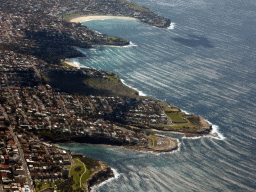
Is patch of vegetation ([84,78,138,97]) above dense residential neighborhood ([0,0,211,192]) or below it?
above

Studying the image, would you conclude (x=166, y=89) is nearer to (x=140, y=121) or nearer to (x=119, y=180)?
(x=140, y=121)

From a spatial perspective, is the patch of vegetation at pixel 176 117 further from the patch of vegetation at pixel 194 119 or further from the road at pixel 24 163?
the road at pixel 24 163

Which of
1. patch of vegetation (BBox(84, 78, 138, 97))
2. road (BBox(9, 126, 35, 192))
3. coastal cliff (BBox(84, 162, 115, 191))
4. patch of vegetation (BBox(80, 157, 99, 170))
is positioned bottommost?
coastal cliff (BBox(84, 162, 115, 191))

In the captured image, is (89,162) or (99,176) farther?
(89,162)

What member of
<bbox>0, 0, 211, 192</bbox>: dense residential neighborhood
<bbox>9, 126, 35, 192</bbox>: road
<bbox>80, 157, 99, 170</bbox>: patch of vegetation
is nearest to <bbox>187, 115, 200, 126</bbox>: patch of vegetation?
<bbox>0, 0, 211, 192</bbox>: dense residential neighborhood

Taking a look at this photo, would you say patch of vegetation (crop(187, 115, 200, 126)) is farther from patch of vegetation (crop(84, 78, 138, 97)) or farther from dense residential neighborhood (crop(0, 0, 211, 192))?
patch of vegetation (crop(84, 78, 138, 97))

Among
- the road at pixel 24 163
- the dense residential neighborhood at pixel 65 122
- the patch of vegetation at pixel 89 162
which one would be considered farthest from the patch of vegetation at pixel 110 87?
the road at pixel 24 163

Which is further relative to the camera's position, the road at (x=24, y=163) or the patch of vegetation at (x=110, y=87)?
the patch of vegetation at (x=110, y=87)

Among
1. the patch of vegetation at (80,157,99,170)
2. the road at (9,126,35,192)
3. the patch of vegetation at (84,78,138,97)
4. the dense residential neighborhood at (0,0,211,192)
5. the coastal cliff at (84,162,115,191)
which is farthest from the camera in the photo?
the patch of vegetation at (84,78,138,97)

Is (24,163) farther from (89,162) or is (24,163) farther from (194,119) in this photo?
(194,119)

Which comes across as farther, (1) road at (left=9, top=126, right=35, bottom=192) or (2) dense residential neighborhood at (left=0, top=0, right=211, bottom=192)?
(2) dense residential neighborhood at (left=0, top=0, right=211, bottom=192)

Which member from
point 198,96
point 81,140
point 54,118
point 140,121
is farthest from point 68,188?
point 198,96

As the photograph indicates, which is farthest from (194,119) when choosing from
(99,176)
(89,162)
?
(99,176)
